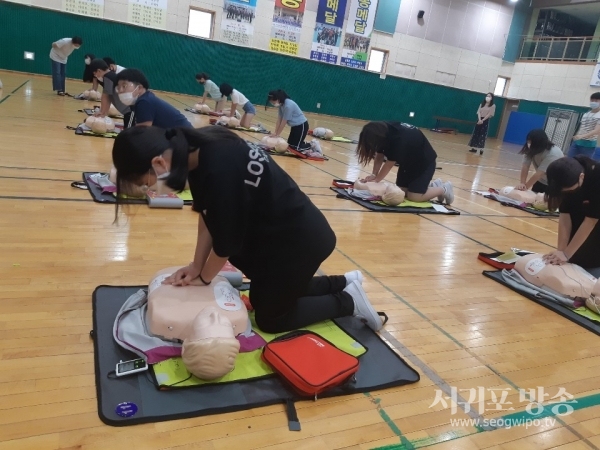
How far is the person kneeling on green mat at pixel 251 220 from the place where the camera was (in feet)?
5.18

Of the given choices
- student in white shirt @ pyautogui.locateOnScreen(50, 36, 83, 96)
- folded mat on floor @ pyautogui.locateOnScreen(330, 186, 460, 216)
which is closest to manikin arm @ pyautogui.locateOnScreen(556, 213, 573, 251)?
folded mat on floor @ pyautogui.locateOnScreen(330, 186, 460, 216)

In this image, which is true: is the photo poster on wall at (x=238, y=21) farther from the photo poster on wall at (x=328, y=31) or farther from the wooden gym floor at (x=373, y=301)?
the wooden gym floor at (x=373, y=301)

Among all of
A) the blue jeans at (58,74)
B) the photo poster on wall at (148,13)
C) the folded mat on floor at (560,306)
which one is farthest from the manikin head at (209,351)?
the photo poster on wall at (148,13)

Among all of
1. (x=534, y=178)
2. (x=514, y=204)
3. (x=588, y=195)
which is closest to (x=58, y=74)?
(x=514, y=204)

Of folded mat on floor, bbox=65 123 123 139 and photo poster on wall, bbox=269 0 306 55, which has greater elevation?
photo poster on wall, bbox=269 0 306 55

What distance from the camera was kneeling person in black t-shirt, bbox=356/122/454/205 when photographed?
4109mm

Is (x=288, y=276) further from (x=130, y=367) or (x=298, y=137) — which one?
(x=298, y=137)

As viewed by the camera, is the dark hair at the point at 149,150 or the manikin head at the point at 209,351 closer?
the dark hair at the point at 149,150

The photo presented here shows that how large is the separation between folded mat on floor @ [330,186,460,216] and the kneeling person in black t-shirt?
12 cm

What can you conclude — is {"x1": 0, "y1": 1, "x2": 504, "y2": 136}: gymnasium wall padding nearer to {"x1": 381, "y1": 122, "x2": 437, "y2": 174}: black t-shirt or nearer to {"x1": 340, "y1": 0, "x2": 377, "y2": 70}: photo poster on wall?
{"x1": 340, "y1": 0, "x2": 377, "y2": 70}: photo poster on wall

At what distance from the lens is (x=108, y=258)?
2.69 metres

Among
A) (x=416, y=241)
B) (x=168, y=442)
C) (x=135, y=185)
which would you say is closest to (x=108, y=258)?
(x=135, y=185)

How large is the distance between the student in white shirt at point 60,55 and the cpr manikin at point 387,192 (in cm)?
658

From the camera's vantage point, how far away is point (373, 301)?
2.66 meters
